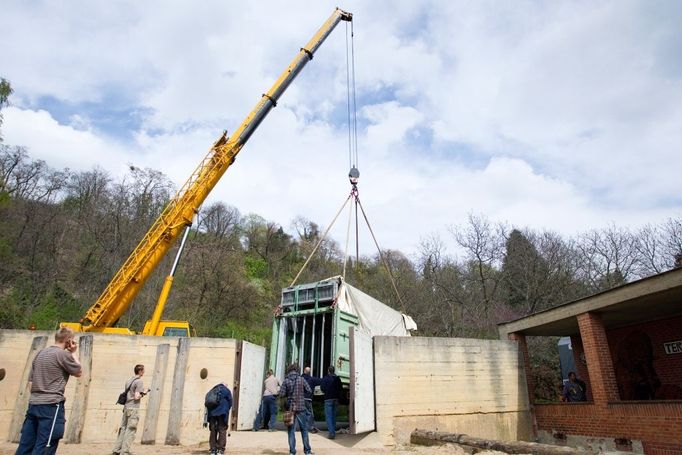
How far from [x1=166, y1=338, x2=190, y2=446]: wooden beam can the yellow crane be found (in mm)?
3048

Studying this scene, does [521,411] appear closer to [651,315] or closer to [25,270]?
[651,315]

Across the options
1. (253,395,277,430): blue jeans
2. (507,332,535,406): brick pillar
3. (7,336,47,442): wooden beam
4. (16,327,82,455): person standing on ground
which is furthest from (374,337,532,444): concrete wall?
(7,336,47,442): wooden beam

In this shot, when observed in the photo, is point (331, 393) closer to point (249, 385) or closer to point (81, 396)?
point (249, 385)

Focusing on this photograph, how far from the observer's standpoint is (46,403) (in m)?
4.26

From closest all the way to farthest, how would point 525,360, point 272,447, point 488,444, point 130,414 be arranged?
point 130,414
point 488,444
point 272,447
point 525,360

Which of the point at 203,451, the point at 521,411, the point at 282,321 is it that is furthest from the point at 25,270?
the point at 521,411

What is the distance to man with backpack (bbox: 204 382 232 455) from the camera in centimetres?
713

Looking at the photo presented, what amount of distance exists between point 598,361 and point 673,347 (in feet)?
12.6

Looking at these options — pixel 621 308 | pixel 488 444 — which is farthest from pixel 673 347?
pixel 488 444

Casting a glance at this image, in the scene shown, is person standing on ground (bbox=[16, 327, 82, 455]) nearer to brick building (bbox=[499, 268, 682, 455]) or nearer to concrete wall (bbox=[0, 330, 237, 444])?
concrete wall (bbox=[0, 330, 237, 444])

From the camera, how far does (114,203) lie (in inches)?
1148

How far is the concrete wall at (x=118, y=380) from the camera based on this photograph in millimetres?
8508

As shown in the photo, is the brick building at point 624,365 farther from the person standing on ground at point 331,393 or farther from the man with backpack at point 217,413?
the man with backpack at point 217,413

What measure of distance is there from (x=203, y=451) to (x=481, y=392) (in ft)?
22.7
